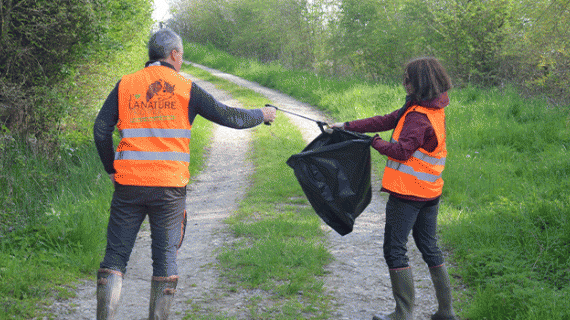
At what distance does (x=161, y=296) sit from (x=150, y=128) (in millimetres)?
1107

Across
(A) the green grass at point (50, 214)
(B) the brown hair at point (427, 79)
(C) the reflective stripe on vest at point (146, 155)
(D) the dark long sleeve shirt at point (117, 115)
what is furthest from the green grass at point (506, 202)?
(A) the green grass at point (50, 214)

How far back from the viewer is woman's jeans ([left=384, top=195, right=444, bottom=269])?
3195mm

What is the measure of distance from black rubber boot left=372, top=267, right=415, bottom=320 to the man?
1.60 m

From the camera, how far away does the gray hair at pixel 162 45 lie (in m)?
2.92

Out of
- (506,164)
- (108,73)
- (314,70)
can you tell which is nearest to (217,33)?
(314,70)

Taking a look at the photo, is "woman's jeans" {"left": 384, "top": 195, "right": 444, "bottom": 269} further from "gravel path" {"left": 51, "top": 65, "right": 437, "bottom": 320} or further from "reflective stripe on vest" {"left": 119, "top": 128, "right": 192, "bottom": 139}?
"reflective stripe on vest" {"left": 119, "top": 128, "right": 192, "bottom": 139}

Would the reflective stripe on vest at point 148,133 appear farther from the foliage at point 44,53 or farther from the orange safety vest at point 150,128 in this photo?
the foliage at point 44,53

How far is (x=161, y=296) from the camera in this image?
2.88 metres

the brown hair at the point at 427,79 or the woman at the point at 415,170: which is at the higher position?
the brown hair at the point at 427,79

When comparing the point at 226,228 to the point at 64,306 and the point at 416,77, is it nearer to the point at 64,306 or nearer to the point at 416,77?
the point at 64,306

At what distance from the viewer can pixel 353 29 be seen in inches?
669

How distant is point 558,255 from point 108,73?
→ 25.9 ft

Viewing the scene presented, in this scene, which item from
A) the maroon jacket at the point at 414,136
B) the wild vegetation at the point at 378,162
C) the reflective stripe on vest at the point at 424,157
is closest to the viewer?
the maroon jacket at the point at 414,136

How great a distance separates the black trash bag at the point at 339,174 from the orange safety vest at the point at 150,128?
1.20 m
